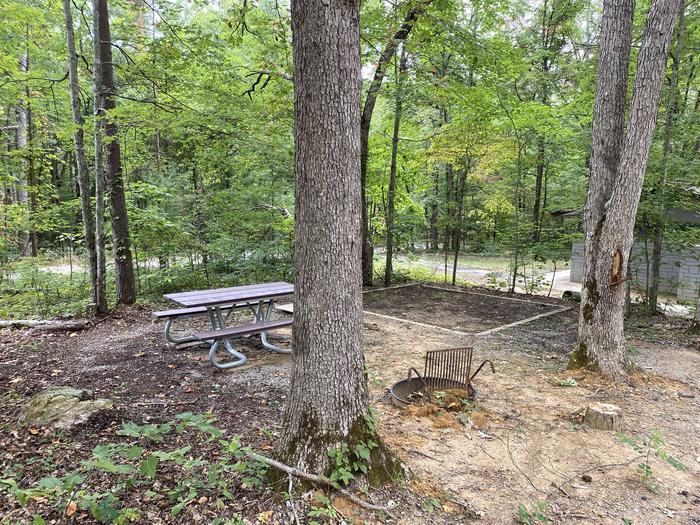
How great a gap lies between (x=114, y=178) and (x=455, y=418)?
20.9 feet

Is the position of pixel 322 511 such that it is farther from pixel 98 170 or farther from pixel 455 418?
pixel 98 170

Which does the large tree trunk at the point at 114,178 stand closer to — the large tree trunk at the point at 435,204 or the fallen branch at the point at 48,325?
the fallen branch at the point at 48,325

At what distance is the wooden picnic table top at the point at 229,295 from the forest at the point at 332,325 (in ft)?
0.17

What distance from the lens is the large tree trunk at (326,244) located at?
2086mm

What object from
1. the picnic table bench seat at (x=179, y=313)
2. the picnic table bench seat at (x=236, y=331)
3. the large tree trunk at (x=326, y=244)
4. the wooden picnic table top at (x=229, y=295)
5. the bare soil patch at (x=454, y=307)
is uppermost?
the large tree trunk at (x=326, y=244)

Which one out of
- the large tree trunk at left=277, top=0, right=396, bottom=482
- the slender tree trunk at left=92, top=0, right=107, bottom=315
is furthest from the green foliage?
the slender tree trunk at left=92, top=0, right=107, bottom=315

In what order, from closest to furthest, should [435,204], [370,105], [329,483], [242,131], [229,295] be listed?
[329,483], [229,295], [242,131], [370,105], [435,204]

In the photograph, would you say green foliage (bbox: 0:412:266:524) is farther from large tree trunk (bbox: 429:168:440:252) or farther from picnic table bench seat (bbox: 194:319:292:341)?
large tree trunk (bbox: 429:168:440:252)

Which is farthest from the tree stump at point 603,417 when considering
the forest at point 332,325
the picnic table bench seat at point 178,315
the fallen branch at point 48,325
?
the fallen branch at point 48,325

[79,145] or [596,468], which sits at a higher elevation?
[79,145]

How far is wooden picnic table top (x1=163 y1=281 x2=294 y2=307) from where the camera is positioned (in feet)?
14.5

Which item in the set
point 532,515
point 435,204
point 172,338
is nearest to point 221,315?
point 172,338

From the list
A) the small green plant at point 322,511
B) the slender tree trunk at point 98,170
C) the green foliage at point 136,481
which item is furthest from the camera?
the slender tree trunk at point 98,170

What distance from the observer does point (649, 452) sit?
3018mm
